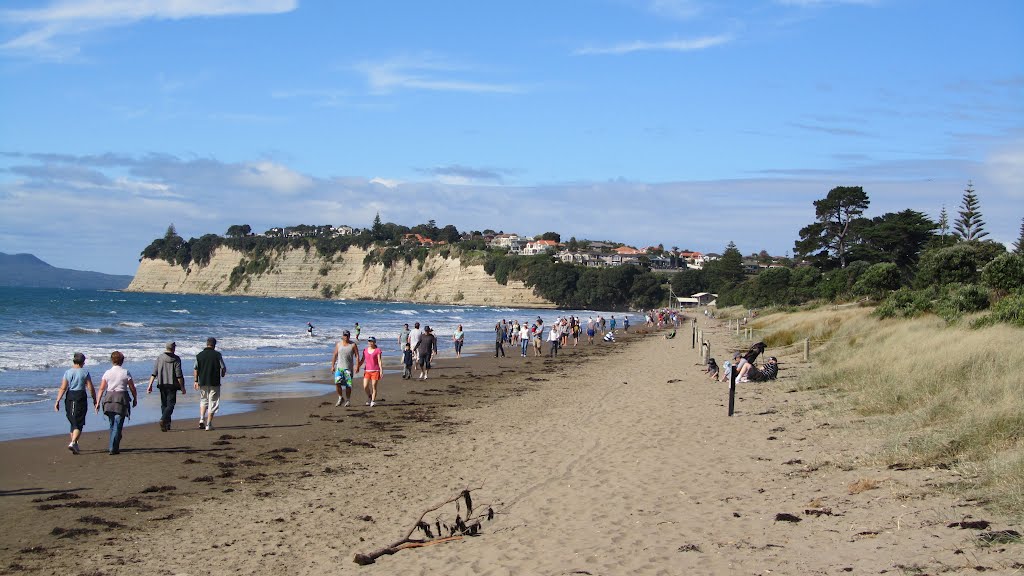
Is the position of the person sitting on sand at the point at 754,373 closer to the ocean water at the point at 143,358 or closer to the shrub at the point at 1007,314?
the shrub at the point at 1007,314

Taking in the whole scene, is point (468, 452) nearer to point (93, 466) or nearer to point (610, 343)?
point (93, 466)

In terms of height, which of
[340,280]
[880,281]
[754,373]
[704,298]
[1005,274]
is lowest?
[754,373]

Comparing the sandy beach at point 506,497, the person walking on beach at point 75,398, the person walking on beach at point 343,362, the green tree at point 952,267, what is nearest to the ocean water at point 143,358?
the sandy beach at point 506,497

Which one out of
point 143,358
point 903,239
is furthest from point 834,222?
point 143,358

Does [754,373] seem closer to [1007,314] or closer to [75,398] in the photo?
[1007,314]

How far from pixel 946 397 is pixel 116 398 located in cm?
1043

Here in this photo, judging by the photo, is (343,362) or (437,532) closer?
(437,532)

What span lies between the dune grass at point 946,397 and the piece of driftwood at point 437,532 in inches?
158

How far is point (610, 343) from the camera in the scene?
137ft

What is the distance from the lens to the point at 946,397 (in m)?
10.3

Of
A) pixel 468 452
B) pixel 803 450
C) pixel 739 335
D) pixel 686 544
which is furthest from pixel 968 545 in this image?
pixel 739 335

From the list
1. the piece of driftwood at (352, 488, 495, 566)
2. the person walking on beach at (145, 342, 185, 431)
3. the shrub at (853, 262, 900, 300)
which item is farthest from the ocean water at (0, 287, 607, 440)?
the shrub at (853, 262, 900, 300)

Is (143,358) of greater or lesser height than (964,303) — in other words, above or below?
below

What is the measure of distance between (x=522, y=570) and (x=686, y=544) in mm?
1325
